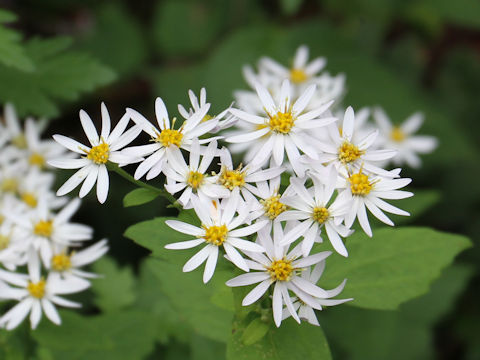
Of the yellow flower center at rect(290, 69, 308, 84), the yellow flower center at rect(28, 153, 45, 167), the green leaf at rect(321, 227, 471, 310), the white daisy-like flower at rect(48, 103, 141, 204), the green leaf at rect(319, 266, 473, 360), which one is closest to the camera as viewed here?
the white daisy-like flower at rect(48, 103, 141, 204)

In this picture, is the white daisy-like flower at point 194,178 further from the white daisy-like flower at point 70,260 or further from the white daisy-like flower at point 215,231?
the white daisy-like flower at point 70,260

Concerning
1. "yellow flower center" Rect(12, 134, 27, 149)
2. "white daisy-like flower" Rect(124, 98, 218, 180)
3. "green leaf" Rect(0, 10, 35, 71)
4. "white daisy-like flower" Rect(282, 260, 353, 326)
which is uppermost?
"yellow flower center" Rect(12, 134, 27, 149)

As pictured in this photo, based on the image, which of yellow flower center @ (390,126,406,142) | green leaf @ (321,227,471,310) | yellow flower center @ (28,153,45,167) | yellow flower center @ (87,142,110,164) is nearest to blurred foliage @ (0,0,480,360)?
green leaf @ (321,227,471,310)

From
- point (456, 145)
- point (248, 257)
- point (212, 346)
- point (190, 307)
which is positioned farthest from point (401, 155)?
point (248, 257)

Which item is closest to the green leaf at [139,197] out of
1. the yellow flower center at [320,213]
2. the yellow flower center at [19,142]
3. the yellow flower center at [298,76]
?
the yellow flower center at [320,213]

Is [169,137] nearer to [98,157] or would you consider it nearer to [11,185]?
[98,157]

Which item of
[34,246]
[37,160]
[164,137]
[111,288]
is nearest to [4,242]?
[34,246]

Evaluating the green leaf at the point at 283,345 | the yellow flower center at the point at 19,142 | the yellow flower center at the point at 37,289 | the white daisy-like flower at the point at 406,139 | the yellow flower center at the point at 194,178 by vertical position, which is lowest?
the green leaf at the point at 283,345

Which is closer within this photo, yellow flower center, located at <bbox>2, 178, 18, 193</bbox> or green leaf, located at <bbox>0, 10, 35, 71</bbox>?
green leaf, located at <bbox>0, 10, 35, 71</bbox>

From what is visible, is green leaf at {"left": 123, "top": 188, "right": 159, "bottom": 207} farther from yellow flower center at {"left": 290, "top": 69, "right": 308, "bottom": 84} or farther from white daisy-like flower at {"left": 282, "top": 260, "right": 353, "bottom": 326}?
yellow flower center at {"left": 290, "top": 69, "right": 308, "bottom": 84}
